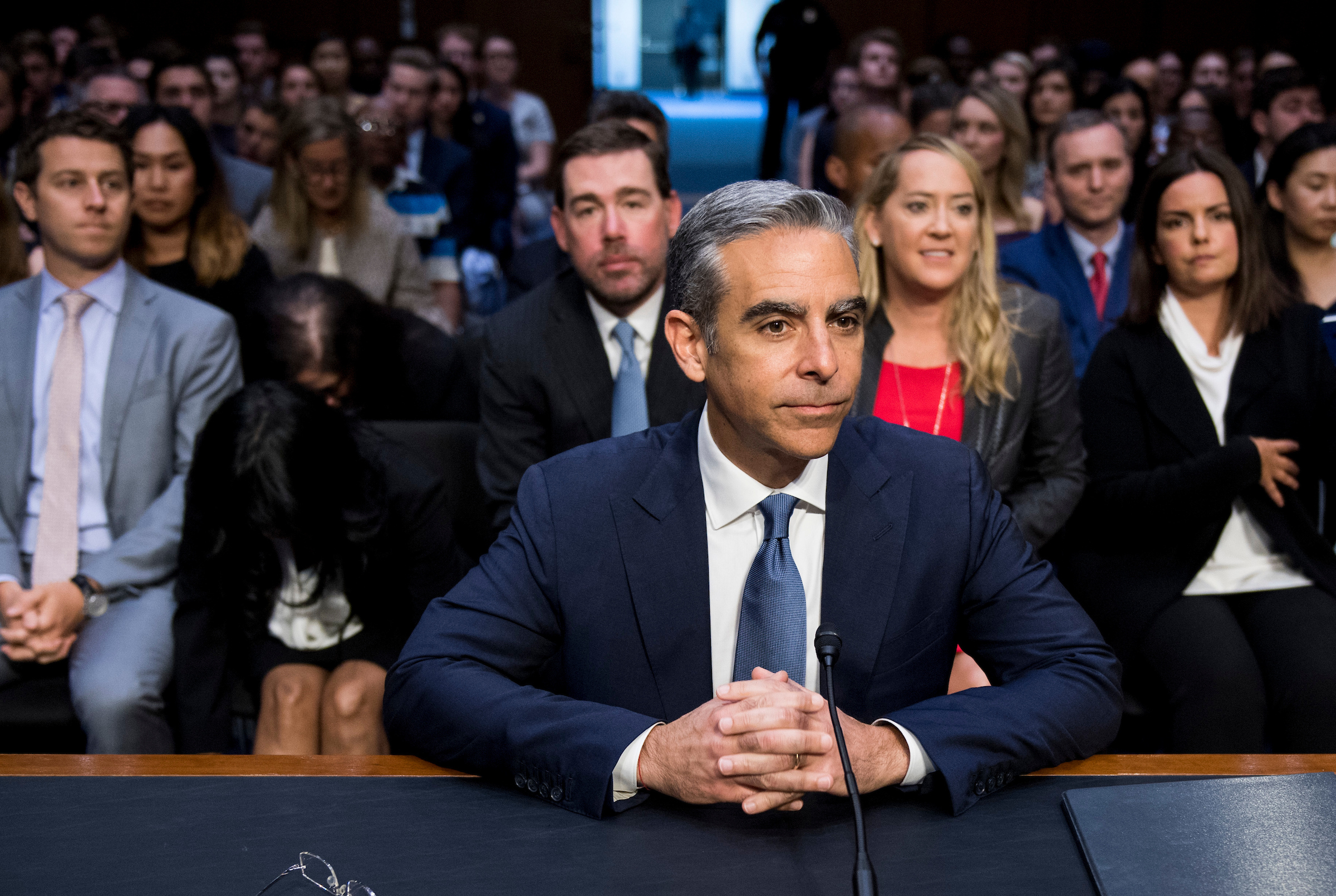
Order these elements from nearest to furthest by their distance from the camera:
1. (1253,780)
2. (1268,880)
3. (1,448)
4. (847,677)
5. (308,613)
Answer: (1268,880), (1253,780), (847,677), (308,613), (1,448)

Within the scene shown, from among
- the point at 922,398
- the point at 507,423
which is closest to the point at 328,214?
the point at 507,423

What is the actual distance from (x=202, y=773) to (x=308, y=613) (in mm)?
1133

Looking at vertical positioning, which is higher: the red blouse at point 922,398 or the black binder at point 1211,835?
the red blouse at point 922,398

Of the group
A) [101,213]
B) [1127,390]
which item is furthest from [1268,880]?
[101,213]

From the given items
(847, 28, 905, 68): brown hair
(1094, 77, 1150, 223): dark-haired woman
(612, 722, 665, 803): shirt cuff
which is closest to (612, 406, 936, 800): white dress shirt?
(612, 722, 665, 803): shirt cuff

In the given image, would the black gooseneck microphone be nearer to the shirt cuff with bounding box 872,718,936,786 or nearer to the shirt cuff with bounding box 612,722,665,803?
the shirt cuff with bounding box 872,718,936,786

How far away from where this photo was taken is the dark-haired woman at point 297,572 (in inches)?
89.0

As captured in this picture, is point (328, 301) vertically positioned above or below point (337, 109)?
below

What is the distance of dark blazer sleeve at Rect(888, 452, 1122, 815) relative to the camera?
3.97 ft

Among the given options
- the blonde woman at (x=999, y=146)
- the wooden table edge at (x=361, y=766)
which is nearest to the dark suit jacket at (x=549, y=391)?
the wooden table edge at (x=361, y=766)

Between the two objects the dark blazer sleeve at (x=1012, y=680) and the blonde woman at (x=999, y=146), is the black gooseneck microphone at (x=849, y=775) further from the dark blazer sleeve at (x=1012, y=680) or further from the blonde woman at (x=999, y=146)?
the blonde woman at (x=999, y=146)

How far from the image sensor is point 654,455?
1.56m

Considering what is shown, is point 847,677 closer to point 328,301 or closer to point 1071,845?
point 1071,845

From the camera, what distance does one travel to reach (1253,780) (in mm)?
1178
